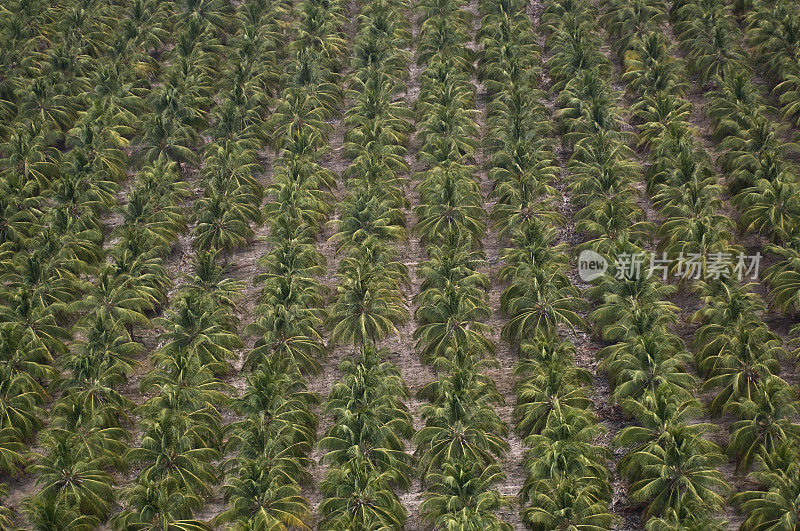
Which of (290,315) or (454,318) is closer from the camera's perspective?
(454,318)

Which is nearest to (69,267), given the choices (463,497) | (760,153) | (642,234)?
(463,497)

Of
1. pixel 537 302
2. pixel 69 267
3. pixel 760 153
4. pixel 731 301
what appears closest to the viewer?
pixel 731 301

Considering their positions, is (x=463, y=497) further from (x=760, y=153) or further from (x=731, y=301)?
(x=760, y=153)

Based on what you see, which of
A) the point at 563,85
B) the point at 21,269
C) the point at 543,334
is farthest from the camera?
the point at 563,85

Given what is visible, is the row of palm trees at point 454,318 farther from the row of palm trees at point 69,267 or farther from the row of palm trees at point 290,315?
the row of palm trees at point 69,267

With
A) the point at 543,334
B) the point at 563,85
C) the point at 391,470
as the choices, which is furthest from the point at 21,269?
the point at 563,85

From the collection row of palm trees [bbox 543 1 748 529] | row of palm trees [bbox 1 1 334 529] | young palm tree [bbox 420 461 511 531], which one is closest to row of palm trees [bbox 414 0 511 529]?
young palm tree [bbox 420 461 511 531]

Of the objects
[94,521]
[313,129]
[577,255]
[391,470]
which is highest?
[313,129]

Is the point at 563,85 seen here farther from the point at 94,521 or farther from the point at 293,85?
the point at 94,521
